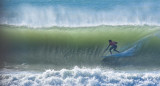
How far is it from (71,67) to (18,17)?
3.11ft

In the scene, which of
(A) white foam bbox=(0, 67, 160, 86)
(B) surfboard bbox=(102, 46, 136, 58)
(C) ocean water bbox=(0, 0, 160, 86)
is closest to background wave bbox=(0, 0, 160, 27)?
(C) ocean water bbox=(0, 0, 160, 86)

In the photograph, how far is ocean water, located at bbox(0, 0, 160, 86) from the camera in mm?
3076

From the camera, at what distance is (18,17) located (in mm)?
3221

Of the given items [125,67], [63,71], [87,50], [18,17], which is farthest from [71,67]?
[18,17]

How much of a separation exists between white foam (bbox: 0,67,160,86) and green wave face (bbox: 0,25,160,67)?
5.2 inches

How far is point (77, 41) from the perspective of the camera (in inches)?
128

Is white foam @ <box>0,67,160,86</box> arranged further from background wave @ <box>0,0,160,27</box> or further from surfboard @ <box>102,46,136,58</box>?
background wave @ <box>0,0,160,27</box>

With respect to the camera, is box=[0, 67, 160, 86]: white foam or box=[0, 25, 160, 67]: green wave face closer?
box=[0, 67, 160, 86]: white foam

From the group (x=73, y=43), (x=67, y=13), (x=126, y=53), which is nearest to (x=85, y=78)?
(x=73, y=43)

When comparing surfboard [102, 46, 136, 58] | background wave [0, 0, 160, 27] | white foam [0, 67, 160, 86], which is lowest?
white foam [0, 67, 160, 86]

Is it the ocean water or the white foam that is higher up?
the ocean water

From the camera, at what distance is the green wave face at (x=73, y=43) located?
314cm

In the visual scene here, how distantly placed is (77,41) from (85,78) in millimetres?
513

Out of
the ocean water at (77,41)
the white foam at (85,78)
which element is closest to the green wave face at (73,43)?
the ocean water at (77,41)
